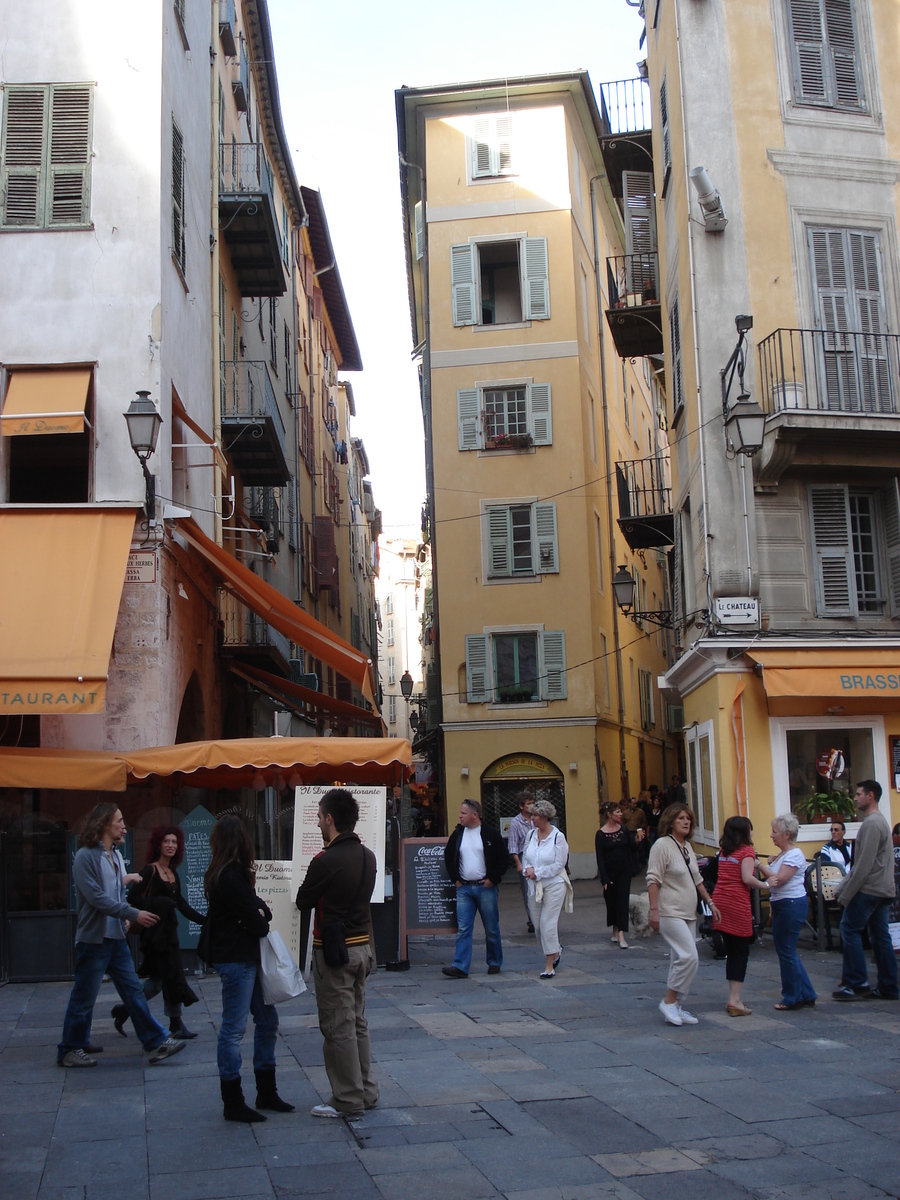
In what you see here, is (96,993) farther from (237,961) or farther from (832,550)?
(832,550)

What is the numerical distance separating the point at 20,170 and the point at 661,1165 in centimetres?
1361

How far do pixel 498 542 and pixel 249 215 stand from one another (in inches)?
431

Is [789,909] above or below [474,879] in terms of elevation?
below

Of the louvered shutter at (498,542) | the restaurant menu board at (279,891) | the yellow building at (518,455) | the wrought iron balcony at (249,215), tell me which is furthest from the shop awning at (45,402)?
the louvered shutter at (498,542)

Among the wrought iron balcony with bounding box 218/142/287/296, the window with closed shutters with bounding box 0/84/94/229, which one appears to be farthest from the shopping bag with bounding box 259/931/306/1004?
the wrought iron balcony with bounding box 218/142/287/296

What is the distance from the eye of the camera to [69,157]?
15.5 meters

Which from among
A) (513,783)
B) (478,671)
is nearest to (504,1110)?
(513,783)

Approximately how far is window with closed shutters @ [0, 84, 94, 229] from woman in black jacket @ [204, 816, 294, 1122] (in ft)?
34.3

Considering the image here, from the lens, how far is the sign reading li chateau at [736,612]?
16.4 metres

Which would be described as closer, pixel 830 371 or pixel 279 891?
pixel 279 891

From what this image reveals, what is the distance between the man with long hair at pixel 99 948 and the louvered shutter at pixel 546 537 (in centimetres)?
2157

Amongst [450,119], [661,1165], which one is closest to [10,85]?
[661,1165]

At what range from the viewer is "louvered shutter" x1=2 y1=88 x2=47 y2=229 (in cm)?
1534

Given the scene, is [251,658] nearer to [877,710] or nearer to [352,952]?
[877,710]
